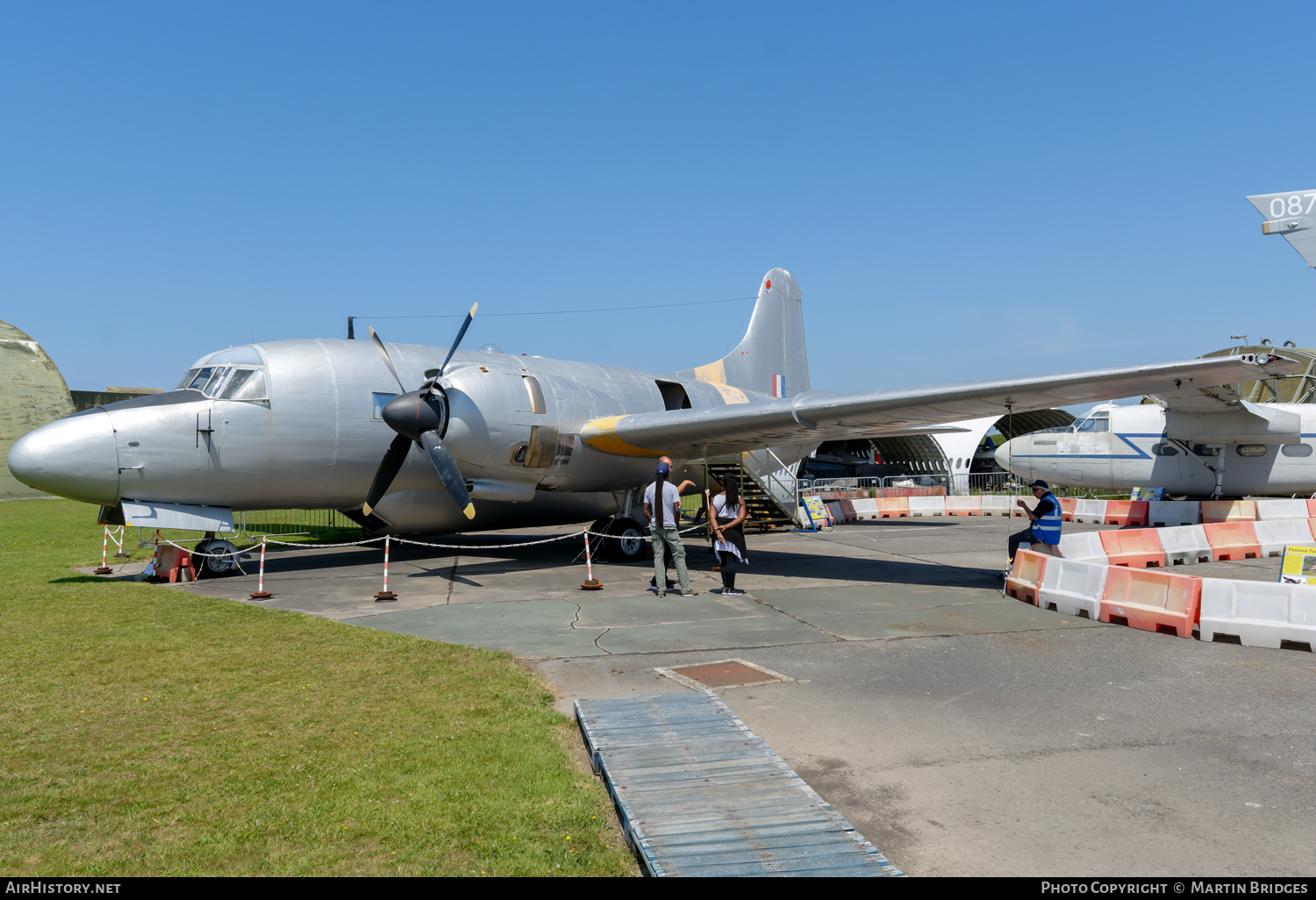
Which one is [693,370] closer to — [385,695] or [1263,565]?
[1263,565]

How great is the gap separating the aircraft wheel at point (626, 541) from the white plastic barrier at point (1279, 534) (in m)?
12.7

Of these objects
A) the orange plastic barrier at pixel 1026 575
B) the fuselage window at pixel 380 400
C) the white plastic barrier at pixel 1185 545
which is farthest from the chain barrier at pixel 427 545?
the white plastic barrier at pixel 1185 545

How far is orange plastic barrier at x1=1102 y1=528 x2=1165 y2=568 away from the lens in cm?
1490

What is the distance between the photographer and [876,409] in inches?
558

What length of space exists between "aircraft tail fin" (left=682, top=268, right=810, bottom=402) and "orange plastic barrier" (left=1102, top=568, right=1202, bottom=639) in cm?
1403

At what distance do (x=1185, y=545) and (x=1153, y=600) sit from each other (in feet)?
25.8

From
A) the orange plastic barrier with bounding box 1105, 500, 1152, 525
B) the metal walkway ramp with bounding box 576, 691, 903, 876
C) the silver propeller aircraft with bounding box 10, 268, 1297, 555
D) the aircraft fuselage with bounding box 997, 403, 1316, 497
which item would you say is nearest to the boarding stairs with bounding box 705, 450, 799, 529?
the silver propeller aircraft with bounding box 10, 268, 1297, 555

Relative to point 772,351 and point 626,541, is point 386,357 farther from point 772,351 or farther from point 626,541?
point 772,351

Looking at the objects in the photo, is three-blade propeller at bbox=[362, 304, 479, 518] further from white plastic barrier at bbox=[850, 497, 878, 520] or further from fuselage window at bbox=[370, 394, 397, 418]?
white plastic barrier at bbox=[850, 497, 878, 520]

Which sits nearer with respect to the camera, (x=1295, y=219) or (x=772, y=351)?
(x=1295, y=219)

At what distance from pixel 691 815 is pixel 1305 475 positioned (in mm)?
25449

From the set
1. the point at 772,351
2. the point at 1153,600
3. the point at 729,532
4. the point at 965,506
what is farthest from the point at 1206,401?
the point at 729,532

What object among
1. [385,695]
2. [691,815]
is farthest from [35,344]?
[691,815]

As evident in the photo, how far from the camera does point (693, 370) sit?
2272 cm
